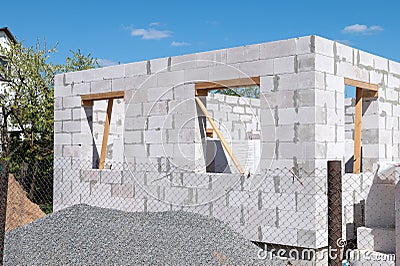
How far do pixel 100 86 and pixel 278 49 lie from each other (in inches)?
149

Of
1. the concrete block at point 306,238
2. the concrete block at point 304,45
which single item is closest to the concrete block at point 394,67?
the concrete block at point 304,45

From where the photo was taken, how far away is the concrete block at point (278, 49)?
6805 millimetres

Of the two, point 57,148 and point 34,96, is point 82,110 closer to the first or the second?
point 57,148

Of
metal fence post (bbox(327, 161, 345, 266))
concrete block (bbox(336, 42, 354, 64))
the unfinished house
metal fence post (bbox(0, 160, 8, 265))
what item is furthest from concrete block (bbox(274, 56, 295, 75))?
metal fence post (bbox(0, 160, 8, 265))

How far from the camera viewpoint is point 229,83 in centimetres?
748

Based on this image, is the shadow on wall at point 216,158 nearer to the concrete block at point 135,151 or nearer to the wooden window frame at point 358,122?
the concrete block at point 135,151

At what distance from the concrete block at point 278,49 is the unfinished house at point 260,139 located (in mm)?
17

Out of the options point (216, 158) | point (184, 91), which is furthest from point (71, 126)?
point (216, 158)

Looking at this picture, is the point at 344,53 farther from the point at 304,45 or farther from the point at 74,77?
the point at 74,77

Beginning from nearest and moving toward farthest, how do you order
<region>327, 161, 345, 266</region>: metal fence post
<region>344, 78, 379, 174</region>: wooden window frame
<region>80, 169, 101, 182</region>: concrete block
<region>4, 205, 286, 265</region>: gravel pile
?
<region>327, 161, 345, 266</region>: metal fence post < <region>4, 205, 286, 265</region>: gravel pile < <region>344, 78, 379, 174</region>: wooden window frame < <region>80, 169, 101, 182</region>: concrete block

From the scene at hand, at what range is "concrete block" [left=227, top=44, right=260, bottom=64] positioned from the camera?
23.6 ft

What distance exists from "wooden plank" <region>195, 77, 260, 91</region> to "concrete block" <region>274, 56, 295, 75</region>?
14.2 inches

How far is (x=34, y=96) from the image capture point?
1359cm

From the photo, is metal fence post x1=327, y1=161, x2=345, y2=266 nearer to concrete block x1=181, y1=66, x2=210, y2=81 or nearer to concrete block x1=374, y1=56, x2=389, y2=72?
concrete block x1=181, y1=66, x2=210, y2=81
